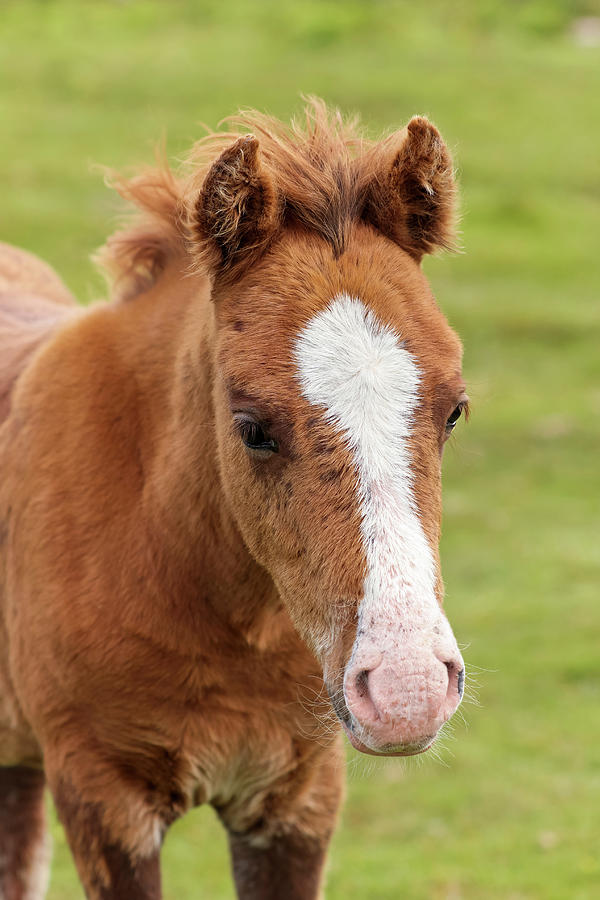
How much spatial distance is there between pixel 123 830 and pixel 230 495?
3.48ft

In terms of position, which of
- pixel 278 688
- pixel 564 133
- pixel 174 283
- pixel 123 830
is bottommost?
pixel 123 830

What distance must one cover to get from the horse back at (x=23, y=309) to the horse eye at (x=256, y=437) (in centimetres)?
145

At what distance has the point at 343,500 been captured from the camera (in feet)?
8.91

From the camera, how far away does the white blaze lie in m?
2.56

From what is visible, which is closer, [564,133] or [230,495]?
[230,495]

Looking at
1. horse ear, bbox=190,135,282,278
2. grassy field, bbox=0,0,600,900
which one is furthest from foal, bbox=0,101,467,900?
grassy field, bbox=0,0,600,900

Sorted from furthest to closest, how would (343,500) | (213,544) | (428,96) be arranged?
(428,96) → (213,544) → (343,500)

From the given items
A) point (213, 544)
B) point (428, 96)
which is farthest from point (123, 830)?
point (428, 96)

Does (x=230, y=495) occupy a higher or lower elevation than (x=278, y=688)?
higher

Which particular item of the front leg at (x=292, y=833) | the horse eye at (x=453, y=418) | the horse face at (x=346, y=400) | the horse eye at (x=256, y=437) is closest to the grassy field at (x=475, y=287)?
the front leg at (x=292, y=833)

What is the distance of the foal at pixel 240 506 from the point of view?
2.71 meters

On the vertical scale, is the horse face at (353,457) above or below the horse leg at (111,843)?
above

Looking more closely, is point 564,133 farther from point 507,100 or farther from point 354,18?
point 354,18

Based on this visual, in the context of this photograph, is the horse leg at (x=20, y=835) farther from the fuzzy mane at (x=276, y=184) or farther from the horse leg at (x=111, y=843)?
the fuzzy mane at (x=276, y=184)
